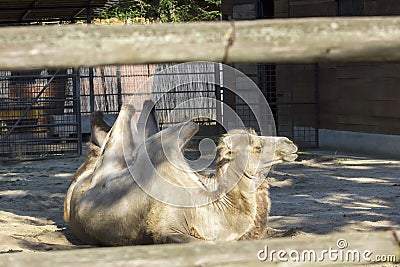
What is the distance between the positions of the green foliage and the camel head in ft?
75.9

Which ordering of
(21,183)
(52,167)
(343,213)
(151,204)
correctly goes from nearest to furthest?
(151,204), (343,213), (21,183), (52,167)

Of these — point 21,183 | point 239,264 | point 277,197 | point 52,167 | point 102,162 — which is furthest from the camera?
point 52,167

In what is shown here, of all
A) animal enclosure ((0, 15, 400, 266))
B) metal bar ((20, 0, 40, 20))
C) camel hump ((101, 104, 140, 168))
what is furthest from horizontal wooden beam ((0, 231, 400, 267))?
metal bar ((20, 0, 40, 20))

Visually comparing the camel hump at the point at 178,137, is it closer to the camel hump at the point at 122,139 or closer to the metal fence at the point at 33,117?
the camel hump at the point at 122,139

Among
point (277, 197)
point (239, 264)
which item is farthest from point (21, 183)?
point (239, 264)

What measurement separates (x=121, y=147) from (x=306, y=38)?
17.1ft

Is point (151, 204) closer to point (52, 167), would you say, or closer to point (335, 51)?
point (335, 51)

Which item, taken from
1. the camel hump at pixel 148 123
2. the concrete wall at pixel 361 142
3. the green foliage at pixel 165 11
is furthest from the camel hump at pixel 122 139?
the green foliage at pixel 165 11

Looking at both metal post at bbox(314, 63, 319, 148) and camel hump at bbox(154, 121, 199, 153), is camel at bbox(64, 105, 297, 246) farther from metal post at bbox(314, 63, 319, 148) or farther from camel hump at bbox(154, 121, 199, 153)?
metal post at bbox(314, 63, 319, 148)

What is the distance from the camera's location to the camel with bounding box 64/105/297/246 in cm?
604

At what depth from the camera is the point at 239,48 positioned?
2443mm

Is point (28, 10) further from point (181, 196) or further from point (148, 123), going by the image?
point (181, 196)

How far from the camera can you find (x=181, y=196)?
6234mm

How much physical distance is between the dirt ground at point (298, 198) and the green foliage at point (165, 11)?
1517cm
